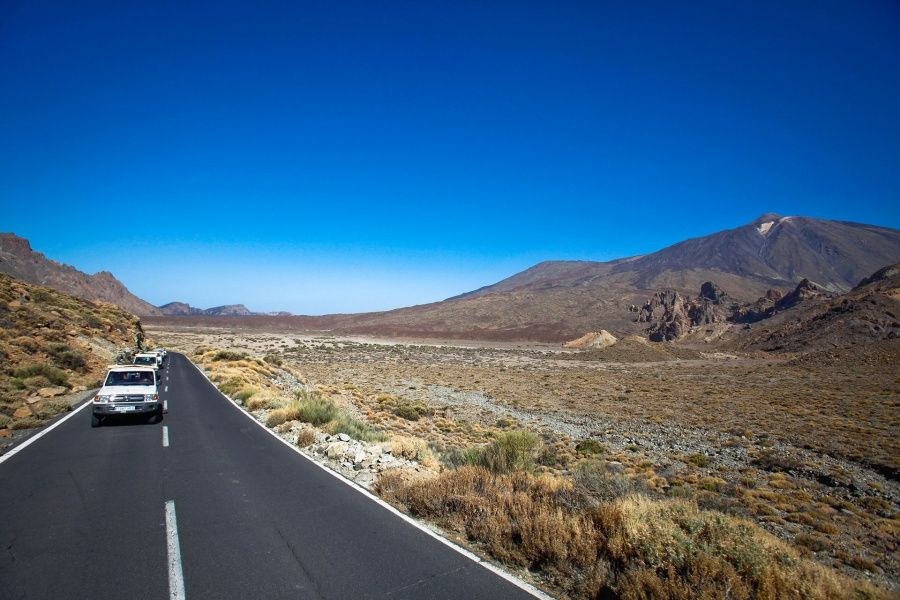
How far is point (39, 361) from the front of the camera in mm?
20641

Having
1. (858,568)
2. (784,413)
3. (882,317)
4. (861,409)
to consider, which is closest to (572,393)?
(784,413)

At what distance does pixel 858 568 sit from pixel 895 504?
22.0ft

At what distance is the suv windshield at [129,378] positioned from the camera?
45.6 ft

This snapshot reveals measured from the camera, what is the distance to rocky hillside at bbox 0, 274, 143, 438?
14248 millimetres

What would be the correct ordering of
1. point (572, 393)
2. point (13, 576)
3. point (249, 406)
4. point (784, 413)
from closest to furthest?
point (13, 576)
point (249, 406)
point (784, 413)
point (572, 393)

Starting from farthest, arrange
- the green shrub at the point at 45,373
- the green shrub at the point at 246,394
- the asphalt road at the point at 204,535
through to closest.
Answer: the green shrub at the point at 246,394, the green shrub at the point at 45,373, the asphalt road at the point at 204,535

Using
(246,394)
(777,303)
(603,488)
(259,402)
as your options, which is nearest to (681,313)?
(777,303)

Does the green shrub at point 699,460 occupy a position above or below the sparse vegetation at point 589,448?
below

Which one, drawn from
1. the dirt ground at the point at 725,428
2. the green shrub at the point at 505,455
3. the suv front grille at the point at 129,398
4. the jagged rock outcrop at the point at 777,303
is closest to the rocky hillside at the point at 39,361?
the suv front grille at the point at 129,398

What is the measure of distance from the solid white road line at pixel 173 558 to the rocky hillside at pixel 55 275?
423ft

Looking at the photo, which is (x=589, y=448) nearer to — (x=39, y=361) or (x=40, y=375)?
(x=40, y=375)

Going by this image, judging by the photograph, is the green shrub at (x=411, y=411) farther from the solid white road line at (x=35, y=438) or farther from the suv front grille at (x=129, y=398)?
the solid white road line at (x=35, y=438)

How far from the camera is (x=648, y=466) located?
612 inches

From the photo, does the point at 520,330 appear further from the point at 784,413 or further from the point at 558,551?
the point at 558,551
